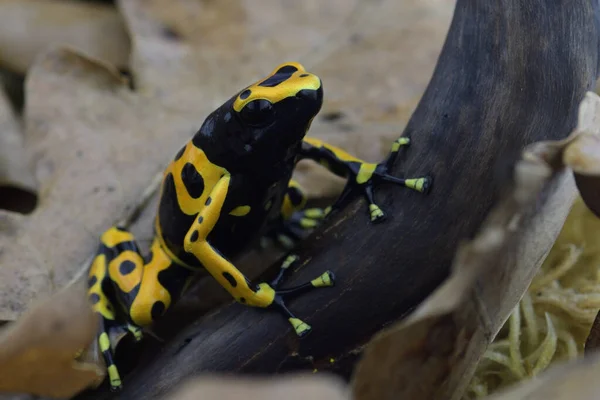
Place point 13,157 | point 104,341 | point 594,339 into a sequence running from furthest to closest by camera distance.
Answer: point 13,157 < point 104,341 < point 594,339

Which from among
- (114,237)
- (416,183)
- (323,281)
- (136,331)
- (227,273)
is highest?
(416,183)

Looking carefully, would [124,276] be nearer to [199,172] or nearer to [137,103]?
[199,172]

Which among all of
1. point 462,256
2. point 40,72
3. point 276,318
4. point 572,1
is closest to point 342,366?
point 276,318

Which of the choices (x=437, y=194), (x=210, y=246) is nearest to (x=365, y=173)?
(x=437, y=194)

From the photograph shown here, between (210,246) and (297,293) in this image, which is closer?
(297,293)

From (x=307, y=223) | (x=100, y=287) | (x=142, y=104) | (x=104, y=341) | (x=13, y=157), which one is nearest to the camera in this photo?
(x=104, y=341)

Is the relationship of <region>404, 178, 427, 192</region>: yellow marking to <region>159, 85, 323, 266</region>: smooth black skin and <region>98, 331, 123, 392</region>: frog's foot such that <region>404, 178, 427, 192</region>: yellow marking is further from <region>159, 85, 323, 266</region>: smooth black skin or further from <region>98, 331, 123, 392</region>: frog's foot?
<region>98, 331, 123, 392</region>: frog's foot

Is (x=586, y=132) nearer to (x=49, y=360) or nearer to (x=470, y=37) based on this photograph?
(x=470, y=37)

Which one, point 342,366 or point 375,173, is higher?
point 375,173
